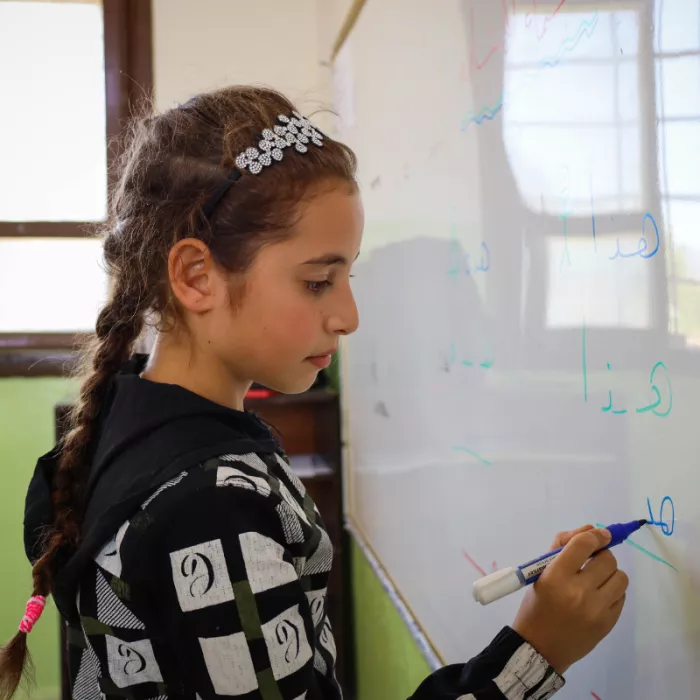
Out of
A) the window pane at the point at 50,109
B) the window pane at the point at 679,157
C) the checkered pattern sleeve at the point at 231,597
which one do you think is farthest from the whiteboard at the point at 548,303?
the window pane at the point at 50,109

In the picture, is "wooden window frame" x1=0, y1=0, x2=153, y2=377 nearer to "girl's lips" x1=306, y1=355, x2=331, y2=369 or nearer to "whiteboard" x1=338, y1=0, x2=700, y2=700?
"whiteboard" x1=338, y1=0, x2=700, y2=700

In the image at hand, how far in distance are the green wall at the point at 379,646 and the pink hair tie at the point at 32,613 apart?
2.09 ft

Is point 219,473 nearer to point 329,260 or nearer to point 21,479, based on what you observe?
point 329,260

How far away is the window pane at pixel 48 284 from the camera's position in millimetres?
2293

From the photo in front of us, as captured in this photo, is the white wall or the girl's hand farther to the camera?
the white wall

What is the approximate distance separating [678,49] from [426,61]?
22.9 inches

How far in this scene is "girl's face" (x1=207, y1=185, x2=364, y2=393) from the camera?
60cm

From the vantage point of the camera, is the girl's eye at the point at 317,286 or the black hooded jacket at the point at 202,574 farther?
the girl's eye at the point at 317,286

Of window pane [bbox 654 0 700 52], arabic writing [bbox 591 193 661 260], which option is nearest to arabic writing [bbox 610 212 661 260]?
arabic writing [bbox 591 193 661 260]

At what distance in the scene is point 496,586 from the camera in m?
0.54

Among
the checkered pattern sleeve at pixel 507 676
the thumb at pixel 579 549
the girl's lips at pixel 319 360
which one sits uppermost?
the girl's lips at pixel 319 360

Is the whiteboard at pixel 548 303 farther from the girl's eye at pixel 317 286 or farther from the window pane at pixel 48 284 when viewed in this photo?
the window pane at pixel 48 284

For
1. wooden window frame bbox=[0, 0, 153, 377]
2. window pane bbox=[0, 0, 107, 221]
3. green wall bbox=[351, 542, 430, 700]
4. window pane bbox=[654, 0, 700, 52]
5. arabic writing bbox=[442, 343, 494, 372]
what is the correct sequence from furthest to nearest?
window pane bbox=[0, 0, 107, 221]
wooden window frame bbox=[0, 0, 153, 377]
green wall bbox=[351, 542, 430, 700]
arabic writing bbox=[442, 343, 494, 372]
window pane bbox=[654, 0, 700, 52]

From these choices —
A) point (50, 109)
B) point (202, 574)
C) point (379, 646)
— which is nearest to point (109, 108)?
point (50, 109)
